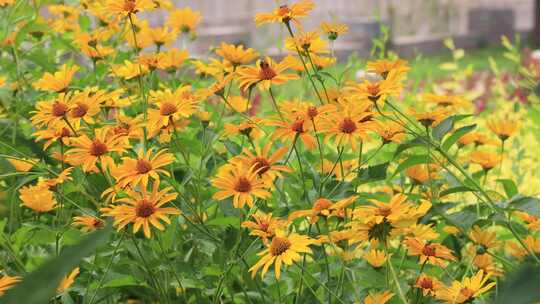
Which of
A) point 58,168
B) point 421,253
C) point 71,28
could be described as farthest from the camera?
point 71,28

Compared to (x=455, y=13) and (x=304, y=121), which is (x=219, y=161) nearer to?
(x=304, y=121)

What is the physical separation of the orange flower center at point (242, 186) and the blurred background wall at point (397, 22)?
989 centimetres

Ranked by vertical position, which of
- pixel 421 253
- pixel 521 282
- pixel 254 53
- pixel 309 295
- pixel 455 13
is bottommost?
pixel 455 13

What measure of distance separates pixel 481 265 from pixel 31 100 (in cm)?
84

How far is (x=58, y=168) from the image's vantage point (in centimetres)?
161

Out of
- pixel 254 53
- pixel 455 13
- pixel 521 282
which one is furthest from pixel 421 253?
pixel 455 13

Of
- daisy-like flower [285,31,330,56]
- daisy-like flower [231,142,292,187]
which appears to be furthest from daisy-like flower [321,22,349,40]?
daisy-like flower [231,142,292,187]

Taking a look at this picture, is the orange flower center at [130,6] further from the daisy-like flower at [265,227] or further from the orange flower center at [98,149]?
the daisy-like flower at [265,227]

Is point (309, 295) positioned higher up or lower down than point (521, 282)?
lower down

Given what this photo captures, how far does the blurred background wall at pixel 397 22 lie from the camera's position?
1137 cm

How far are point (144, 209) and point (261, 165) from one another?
17cm

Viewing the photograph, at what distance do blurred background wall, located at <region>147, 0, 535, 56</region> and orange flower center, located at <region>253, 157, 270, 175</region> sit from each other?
981 centimetres

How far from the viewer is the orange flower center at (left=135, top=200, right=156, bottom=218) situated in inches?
37.4

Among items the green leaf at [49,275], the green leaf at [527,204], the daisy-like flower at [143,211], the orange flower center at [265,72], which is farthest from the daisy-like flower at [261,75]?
the green leaf at [49,275]
